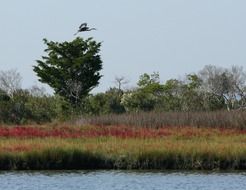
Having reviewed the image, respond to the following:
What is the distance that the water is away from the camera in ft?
69.8

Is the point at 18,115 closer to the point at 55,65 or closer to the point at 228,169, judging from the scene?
the point at 55,65

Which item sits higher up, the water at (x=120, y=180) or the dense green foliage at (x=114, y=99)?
the dense green foliage at (x=114, y=99)

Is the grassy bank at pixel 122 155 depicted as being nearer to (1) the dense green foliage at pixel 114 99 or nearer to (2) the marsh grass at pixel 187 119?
(2) the marsh grass at pixel 187 119

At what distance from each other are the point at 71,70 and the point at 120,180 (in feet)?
108

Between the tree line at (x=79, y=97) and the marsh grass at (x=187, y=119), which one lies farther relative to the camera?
the tree line at (x=79, y=97)

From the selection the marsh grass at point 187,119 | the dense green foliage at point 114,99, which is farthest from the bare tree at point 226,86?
the marsh grass at point 187,119

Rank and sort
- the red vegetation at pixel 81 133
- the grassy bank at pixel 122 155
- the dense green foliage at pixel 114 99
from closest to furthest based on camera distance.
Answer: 1. the grassy bank at pixel 122 155
2. the red vegetation at pixel 81 133
3. the dense green foliage at pixel 114 99

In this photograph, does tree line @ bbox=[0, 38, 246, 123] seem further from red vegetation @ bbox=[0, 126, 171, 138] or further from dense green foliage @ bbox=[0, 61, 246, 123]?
red vegetation @ bbox=[0, 126, 171, 138]

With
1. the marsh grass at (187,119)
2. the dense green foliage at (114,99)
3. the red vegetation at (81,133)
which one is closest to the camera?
the red vegetation at (81,133)

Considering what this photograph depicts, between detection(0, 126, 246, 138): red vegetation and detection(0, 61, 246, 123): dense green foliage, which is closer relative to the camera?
detection(0, 126, 246, 138): red vegetation

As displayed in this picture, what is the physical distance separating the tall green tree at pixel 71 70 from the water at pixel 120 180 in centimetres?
3004

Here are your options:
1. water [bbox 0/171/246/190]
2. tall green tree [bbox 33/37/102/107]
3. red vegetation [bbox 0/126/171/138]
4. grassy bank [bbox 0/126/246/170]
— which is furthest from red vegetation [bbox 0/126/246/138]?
tall green tree [bbox 33/37/102/107]

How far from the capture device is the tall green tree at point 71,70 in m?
54.5

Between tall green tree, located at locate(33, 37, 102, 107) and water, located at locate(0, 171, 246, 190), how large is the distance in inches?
1183
